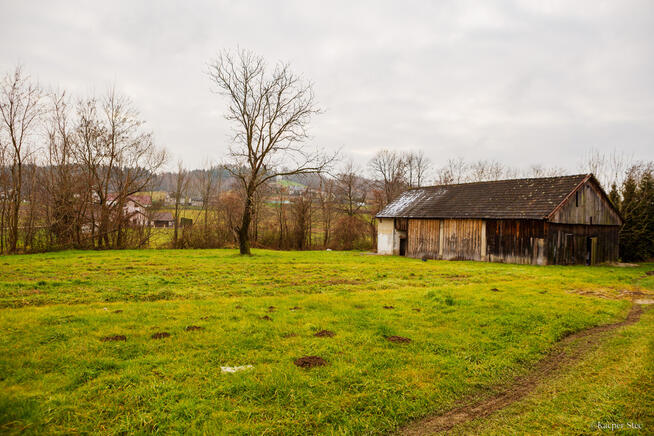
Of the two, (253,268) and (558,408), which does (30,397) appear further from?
(253,268)

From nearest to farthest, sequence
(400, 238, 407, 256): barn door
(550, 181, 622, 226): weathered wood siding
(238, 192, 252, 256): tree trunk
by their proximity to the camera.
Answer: (550, 181, 622, 226): weathered wood siding, (238, 192, 252, 256): tree trunk, (400, 238, 407, 256): barn door

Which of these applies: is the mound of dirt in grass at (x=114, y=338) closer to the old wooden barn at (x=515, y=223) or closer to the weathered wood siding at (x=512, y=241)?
the old wooden barn at (x=515, y=223)

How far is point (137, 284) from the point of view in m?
11.5

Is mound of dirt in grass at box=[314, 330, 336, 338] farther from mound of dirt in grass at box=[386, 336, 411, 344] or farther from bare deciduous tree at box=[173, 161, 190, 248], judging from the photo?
bare deciduous tree at box=[173, 161, 190, 248]

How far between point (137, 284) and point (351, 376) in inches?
374

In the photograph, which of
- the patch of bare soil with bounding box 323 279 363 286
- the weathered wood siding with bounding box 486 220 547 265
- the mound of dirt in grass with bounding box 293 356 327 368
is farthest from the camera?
the weathered wood siding with bounding box 486 220 547 265

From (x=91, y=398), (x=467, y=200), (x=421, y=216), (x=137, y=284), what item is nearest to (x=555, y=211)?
(x=467, y=200)

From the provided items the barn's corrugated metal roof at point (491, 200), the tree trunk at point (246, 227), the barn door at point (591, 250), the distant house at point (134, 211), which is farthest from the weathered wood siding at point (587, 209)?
the distant house at point (134, 211)

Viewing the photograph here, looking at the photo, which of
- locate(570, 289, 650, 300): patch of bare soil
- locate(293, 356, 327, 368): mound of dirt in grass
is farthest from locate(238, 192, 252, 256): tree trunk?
locate(293, 356, 327, 368): mound of dirt in grass

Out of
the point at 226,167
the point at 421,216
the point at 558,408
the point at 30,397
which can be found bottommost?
the point at 558,408

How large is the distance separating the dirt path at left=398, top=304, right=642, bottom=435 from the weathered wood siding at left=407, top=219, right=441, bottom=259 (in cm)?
2049

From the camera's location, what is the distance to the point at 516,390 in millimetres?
4922

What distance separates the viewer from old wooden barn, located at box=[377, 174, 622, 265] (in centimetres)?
2284

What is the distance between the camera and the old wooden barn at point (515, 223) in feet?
74.9
